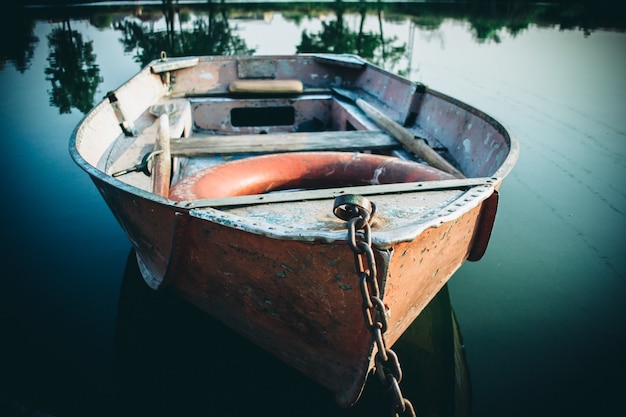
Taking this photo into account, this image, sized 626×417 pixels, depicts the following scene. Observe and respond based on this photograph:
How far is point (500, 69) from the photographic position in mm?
10562

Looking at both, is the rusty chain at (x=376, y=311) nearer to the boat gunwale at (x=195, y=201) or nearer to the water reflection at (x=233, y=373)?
the boat gunwale at (x=195, y=201)

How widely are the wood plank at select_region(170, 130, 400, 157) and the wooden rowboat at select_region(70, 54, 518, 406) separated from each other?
0.7 inches

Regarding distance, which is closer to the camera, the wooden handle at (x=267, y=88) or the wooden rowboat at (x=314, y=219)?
the wooden rowboat at (x=314, y=219)

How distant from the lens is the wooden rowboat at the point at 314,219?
5.49 ft

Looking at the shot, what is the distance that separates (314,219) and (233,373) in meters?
1.31

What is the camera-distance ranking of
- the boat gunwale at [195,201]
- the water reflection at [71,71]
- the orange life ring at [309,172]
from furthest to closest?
the water reflection at [71,71]
the orange life ring at [309,172]
the boat gunwale at [195,201]

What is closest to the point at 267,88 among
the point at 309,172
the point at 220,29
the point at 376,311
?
the point at 309,172

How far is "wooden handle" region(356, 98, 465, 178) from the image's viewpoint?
2.91 metres

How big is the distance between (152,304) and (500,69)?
10756 mm

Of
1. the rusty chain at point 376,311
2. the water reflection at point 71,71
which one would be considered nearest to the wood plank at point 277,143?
the rusty chain at point 376,311

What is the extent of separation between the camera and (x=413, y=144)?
335 centimetres

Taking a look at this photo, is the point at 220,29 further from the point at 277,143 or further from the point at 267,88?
the point at 277,143

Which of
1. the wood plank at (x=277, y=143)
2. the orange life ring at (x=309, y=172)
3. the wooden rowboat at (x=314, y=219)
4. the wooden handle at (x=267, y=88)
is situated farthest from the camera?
the wooden handle at (x=267, y=88)

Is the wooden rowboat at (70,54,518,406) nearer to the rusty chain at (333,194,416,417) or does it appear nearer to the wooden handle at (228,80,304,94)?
the rusty chain at (333,194,416,417)
